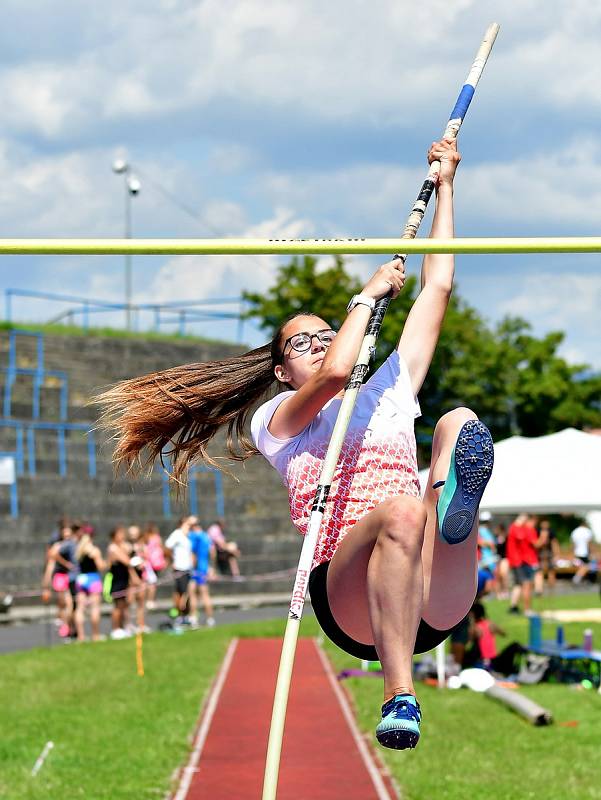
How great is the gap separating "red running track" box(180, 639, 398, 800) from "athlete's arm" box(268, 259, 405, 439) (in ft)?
16.1

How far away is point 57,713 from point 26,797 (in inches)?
138

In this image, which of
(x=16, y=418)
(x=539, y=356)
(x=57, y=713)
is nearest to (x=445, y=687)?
(x=57, y=713)

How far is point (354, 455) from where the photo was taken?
4.28m

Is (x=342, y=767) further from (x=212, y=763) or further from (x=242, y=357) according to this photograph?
(x=242, y=357)

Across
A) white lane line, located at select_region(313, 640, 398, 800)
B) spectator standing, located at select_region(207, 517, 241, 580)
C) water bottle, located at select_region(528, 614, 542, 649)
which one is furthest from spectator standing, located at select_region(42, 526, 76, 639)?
spectator standing, located at select_region(207, 517, 241, 580)

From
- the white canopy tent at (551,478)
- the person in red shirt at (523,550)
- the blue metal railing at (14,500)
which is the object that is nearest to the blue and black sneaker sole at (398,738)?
the white canopy tent at (551,478)

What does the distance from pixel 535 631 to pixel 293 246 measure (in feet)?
35.7

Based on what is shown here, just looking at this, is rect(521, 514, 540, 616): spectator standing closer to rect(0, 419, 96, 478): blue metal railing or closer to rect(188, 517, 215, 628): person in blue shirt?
rect(188, 517, 215, 628): person in blue shirt

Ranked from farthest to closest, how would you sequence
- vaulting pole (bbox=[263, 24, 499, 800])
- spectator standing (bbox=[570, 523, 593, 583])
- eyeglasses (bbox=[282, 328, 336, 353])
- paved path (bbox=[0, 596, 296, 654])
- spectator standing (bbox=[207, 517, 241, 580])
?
spectator standing (bbox=[570, 523, 593, 583]) < spectator standing (bbox=[207, 517, 241, 580]) < paved path (bbox=[0, 596, 296, 654]) < eyeglasses (bbox=[282, 328, 336, 353]) < vaulting pole (bbox=[263, 24, 499, 800])

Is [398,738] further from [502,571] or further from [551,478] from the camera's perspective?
[502,571]

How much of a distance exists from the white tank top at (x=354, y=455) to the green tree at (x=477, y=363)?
104 ft

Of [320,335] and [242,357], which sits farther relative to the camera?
[242,357]

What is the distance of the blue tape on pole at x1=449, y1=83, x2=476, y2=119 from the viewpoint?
16.3 feet

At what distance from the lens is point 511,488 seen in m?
13.5
